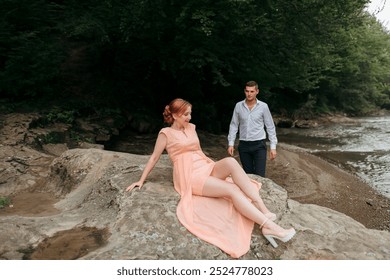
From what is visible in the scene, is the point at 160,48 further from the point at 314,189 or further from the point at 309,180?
the point at 314,189

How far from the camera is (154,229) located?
3.52m

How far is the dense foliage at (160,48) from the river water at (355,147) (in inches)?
120

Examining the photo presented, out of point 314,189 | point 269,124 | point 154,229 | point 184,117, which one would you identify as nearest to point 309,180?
point 314,189

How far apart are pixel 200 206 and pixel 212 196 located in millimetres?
182

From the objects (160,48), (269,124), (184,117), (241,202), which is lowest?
(241,202)

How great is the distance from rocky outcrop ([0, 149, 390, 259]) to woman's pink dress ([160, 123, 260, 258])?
0.10 metres

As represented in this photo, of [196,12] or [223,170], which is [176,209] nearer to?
[223,170]

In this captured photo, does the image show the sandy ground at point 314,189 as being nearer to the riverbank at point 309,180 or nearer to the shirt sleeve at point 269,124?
the riverbank at point 309,180

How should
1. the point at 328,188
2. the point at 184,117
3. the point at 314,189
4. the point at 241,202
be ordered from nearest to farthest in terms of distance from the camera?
the point at 241,202 < the point at 184,117 < the point at 314,189 < the point at 328,188

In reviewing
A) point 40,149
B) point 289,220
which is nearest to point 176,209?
point 289,220

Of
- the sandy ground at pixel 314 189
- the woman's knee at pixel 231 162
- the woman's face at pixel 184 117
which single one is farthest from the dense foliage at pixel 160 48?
the woman's knee at pixel 231 162

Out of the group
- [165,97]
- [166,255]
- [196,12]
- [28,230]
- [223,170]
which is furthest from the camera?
[165,97]

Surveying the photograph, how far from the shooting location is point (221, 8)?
397 inches

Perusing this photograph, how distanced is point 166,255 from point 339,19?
36.3ft
